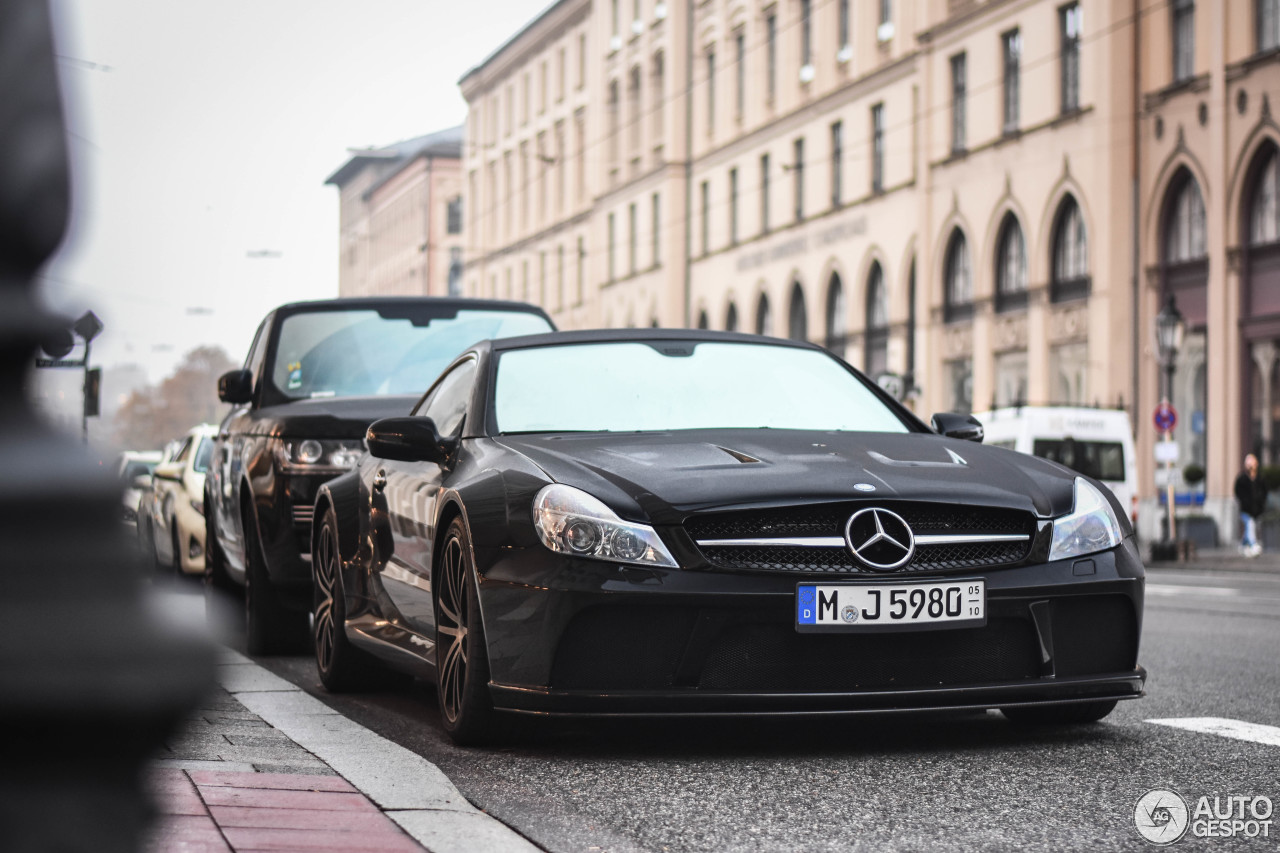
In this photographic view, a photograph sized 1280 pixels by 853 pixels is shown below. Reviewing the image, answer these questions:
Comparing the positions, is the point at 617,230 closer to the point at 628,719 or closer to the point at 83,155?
the point at 628,719

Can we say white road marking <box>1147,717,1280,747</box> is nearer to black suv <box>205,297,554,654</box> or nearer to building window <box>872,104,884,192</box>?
black suv <box>205,297,554,654</box>

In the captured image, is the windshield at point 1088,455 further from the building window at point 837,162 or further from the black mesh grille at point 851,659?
the black mesh grille at point 851,659

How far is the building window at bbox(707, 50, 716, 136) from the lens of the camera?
189 ft

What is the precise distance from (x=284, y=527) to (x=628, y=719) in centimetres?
406

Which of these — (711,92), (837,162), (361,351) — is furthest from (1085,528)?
(711,92)

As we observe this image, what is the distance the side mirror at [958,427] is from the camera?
6.78 metres

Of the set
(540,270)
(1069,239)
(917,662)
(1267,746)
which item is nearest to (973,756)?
(917,662)

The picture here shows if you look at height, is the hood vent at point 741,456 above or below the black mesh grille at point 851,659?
above

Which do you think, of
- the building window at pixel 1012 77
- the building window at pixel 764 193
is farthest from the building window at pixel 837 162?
the building window at pixel 1012 77

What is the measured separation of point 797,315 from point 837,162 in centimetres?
503

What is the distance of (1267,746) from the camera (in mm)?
5684

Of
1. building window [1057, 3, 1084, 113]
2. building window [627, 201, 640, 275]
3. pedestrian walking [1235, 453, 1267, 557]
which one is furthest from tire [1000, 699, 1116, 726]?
building window [627, 201, 640, 275]

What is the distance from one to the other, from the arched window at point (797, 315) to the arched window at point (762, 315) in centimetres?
137

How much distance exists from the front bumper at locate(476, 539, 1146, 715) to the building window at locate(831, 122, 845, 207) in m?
43.2
